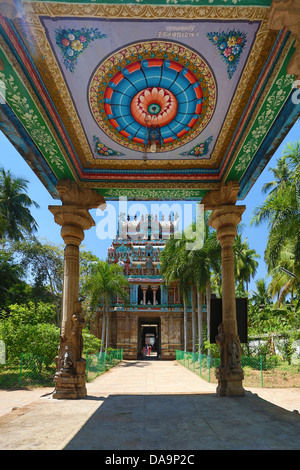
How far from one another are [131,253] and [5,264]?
15.7 meters

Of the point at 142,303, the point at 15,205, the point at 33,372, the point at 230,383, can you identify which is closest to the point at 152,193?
the point at 230,383

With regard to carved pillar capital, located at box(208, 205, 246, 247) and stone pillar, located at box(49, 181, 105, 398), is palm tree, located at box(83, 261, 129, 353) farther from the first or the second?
carved pillar capital, located at box(208, 205, 246, 247)

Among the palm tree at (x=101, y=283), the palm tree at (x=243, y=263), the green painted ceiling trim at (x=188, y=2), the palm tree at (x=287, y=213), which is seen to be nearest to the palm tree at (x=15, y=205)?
the palm tree at (x=101, y=283)

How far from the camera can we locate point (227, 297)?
805 cm

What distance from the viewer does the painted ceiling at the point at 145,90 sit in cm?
438

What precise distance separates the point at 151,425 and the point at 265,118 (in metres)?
5.17

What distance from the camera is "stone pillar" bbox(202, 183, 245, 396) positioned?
24.6 feet

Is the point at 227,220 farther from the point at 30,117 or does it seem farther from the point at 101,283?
the point at 101,283

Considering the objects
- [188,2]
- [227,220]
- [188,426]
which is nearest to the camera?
[188,2]

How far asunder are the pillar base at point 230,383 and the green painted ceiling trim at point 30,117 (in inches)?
217

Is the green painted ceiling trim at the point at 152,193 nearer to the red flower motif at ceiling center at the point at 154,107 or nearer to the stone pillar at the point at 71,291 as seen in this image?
the stone pillar at the point at 71,291

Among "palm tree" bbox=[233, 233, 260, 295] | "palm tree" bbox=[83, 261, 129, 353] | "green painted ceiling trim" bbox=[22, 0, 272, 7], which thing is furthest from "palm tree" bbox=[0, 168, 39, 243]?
"green painted ceiling trim" bbox=[22, 0, 272, 7]

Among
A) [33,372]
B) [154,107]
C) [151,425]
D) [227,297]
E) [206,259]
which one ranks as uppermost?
[154,107]

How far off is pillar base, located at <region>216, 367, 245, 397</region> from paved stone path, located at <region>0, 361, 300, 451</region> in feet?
0.88
